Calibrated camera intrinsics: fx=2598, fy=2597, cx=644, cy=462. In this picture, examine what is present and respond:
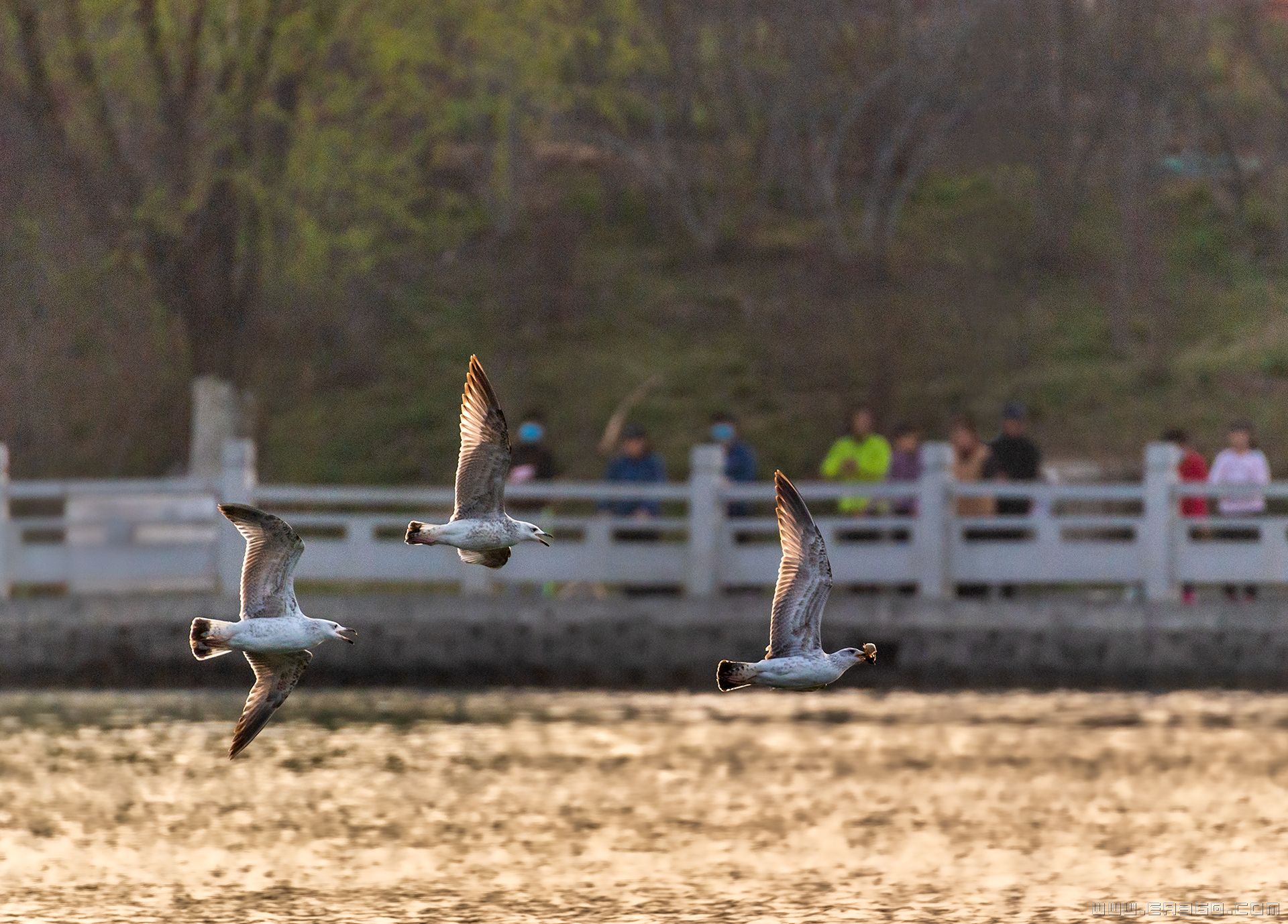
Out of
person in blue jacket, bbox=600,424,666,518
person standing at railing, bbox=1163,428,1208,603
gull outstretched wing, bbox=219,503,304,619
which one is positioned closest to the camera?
Result: gull outstretched wing, bbox=219,503,304,619

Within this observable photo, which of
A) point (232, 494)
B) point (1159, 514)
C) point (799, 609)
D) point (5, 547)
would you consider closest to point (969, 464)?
point (1159, 514)

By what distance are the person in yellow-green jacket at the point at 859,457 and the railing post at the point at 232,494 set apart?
5.23 m

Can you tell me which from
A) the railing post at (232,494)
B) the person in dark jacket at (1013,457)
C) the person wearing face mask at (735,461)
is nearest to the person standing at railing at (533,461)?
the person wearing face mask at (735,461)

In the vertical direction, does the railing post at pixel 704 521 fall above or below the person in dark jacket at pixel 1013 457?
below

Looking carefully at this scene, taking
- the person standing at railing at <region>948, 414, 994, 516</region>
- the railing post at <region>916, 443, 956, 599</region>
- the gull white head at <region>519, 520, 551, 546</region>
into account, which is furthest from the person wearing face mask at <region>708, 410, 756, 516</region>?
the gull white head at <region>519, 520, 551, 546</region>

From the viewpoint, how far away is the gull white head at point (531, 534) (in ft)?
40.5

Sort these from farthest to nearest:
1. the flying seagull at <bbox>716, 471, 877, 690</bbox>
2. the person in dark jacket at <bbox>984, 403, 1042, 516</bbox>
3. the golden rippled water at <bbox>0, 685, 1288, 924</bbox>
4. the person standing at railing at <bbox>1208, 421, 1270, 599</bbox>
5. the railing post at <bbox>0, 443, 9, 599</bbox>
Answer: the railing post at <bbox>0, 443, 9, 599</bbox> < the person in dark jacket at <bbox>984, 403, 1042, 516</bbox> < the person standing at railing at <bbox>1208, 421, 1270, 599</bbox> < the golden rippled water at <bbox>0, 685, 1288, 924</bbox> < the flying seagull at <bbox>716, 471, 877, 690</bbox>

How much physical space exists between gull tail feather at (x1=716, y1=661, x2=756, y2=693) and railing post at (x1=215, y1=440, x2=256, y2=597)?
12.1 metres

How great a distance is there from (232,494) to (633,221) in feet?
78.5

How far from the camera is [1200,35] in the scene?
44719 mm

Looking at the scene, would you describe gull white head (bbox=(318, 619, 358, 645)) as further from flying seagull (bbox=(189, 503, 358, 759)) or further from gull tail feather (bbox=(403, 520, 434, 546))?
gull tail feather (bbox=(403, 520, 434, 546))

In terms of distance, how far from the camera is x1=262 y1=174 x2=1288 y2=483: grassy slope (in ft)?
124

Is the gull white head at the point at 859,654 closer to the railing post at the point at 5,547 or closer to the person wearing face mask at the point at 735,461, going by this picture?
the person wearing face mask at the point at 735,461

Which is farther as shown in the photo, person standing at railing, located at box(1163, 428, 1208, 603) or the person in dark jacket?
person standing at railing, located at box(1163, 428, 1208, 603)
